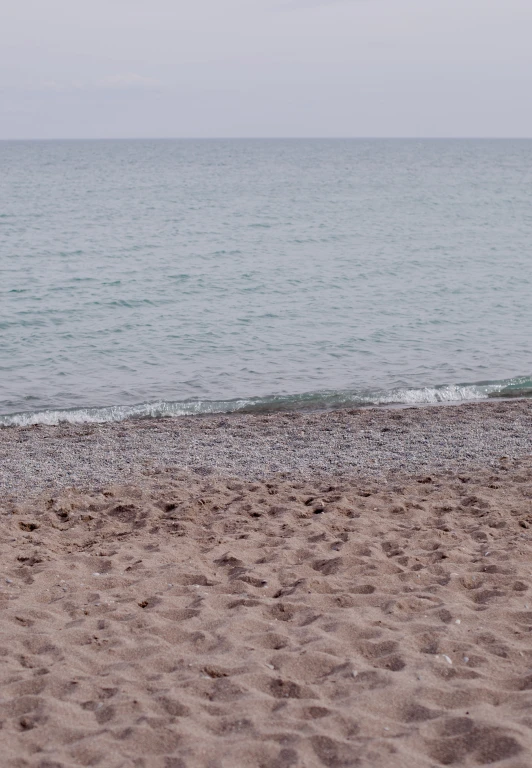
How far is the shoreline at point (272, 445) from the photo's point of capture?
9.01 meters

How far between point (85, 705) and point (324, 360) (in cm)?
1159

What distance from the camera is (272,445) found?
10.1m

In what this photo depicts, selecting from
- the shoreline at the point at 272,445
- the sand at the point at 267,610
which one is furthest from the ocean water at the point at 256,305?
the sand at the point at 267,610

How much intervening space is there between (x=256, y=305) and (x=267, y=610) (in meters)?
15.4

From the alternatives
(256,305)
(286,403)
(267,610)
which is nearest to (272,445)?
(286,403)

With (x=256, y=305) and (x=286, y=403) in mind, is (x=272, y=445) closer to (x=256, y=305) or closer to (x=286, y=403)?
(x=286, y=403)

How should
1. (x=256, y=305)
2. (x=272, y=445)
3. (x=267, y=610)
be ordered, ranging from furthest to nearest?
(x=256, y=305) < (x=272, y=445) < (x=267, y=610)

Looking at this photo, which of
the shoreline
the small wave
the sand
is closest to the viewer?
the sand

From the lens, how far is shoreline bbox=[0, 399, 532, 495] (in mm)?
9008

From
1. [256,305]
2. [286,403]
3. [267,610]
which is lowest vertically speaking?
[286,403]

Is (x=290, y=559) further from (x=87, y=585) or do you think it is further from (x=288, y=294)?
(x=288, y=294)

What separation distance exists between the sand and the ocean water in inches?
152

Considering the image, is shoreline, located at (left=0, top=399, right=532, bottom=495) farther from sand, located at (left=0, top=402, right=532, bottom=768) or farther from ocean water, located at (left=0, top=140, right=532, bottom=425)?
ocean water, located at (left=0, top=140, right=532, bottom=425)

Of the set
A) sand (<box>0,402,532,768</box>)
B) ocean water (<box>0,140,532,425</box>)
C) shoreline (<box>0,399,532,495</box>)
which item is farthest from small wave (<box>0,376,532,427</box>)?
sand (<box>0,402,532,768</box>)
